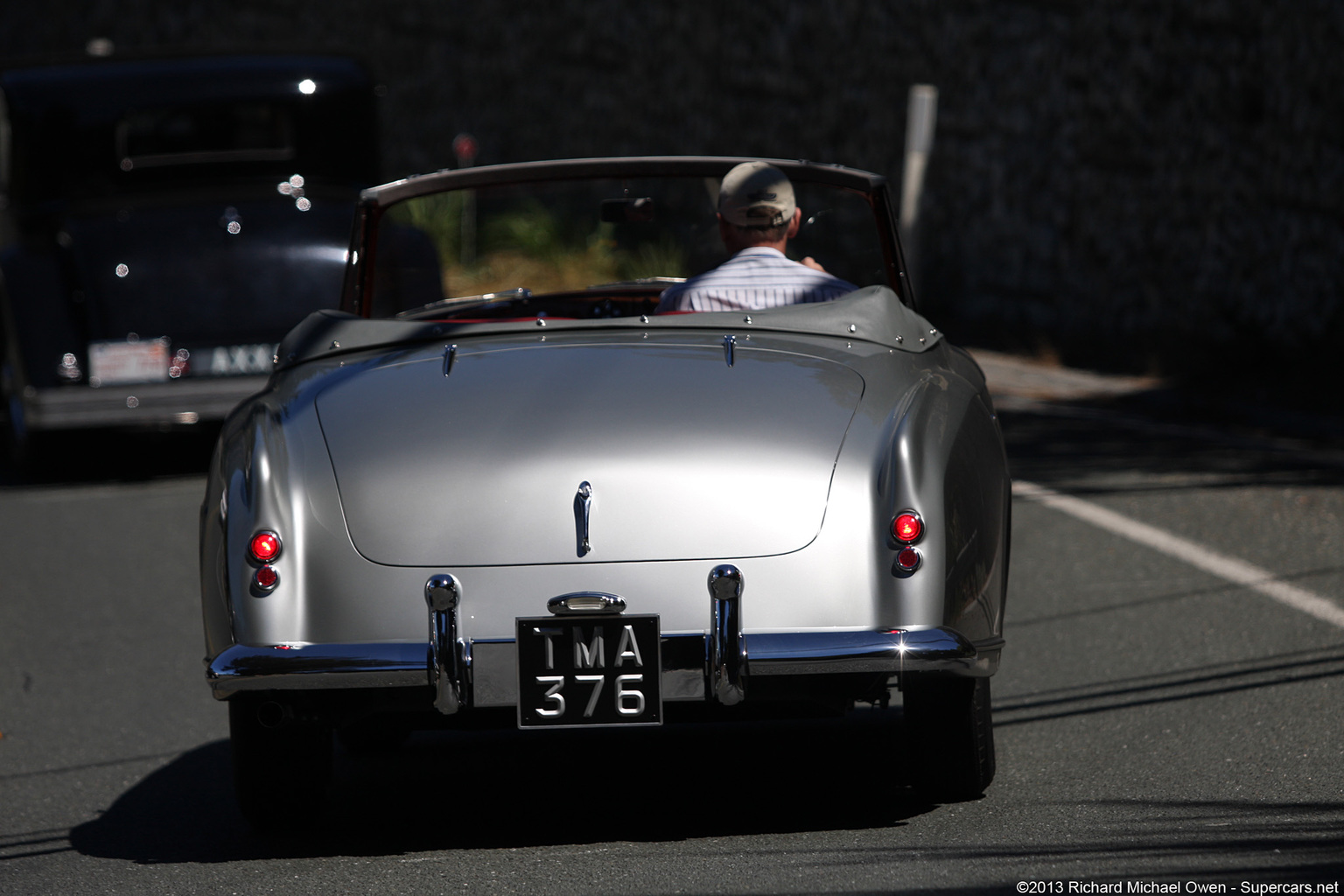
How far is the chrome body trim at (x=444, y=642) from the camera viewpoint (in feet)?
11.3

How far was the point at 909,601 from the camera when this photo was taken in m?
3.50

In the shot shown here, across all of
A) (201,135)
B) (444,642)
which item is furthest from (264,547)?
(201,135)

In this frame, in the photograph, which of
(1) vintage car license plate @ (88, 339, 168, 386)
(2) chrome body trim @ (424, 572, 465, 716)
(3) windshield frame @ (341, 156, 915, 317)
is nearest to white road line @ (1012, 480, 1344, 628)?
(3) windshield frame @ (341, 156, 915, 317)

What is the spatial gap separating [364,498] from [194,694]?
2147mm

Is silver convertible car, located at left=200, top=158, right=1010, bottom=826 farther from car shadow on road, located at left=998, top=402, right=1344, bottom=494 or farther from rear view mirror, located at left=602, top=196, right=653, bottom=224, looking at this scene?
car shadow on road, located at left=998, top=402, right=1344, bottom=494

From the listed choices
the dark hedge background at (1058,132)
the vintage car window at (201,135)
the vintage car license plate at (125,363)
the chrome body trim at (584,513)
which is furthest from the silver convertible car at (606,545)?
the dark hedge background at (1058,132)

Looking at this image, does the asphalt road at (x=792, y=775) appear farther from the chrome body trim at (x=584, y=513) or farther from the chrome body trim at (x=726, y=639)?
the chrome body trim at (x=584, y=513)

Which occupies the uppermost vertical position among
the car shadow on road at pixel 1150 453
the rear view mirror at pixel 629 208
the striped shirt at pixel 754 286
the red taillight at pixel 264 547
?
the rear view mirror at pixel 629 208

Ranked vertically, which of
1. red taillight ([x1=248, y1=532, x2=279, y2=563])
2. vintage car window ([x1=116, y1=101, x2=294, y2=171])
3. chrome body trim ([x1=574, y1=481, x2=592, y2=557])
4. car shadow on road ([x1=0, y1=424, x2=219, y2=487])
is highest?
vintage car window ([x1=116, y1=101, x2=294, y2=171])

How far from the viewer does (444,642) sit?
3.46m

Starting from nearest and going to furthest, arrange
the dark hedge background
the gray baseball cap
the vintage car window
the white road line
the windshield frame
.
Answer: the gray baseball cap → the windshield frame → the white road line → the vintage car window → the dark hedge background

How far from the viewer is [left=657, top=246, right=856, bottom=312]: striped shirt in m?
4.53

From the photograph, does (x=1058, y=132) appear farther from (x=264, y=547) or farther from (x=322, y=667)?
(x=322, y=667)

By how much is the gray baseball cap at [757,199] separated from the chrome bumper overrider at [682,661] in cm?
153
